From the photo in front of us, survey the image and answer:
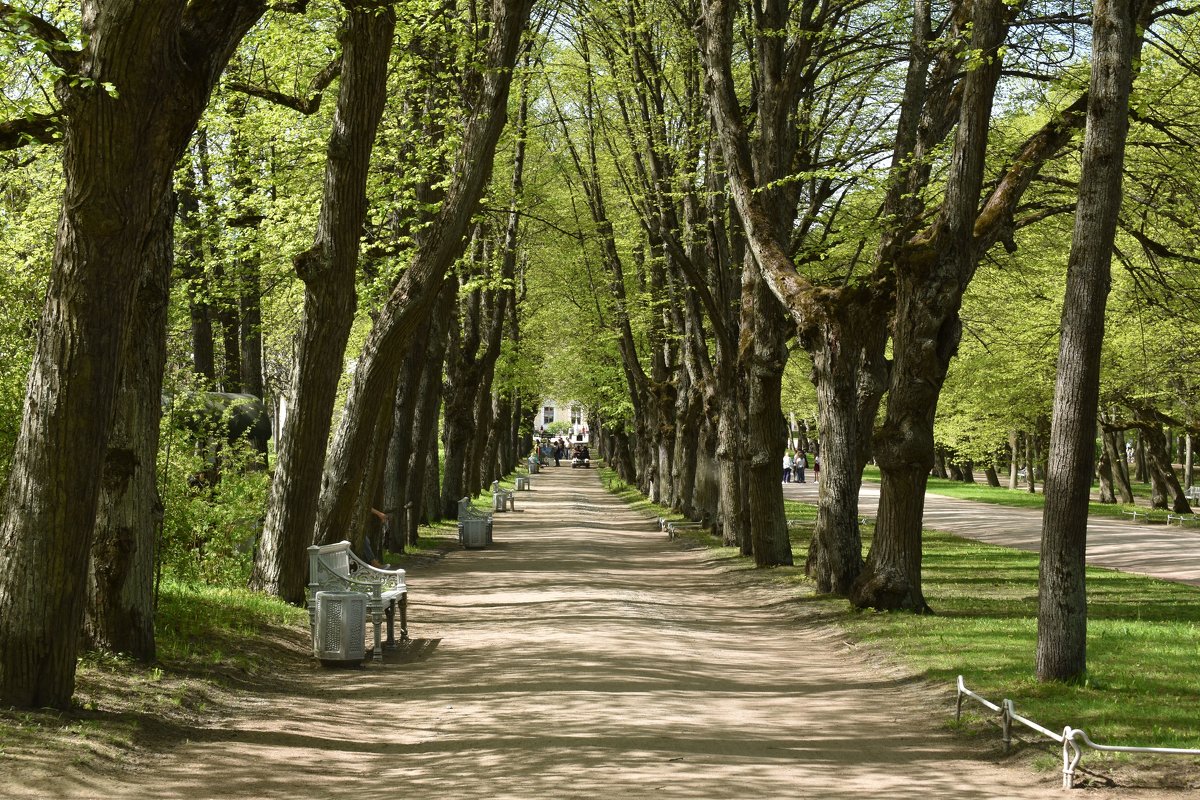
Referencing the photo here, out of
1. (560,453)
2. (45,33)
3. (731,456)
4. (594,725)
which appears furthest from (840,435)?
(560,453)

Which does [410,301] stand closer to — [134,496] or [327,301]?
[327,301]

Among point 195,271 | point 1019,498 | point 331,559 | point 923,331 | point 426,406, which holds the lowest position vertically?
point 1019,498

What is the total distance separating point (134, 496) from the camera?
10062 millimetres

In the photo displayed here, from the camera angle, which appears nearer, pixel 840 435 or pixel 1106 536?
pixel 840 435

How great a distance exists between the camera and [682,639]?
13242 millimetres

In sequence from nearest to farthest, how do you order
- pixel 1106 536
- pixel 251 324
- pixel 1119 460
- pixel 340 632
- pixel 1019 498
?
pixel 340 632 → pixel 251 324 → pixel 1106 536 → pixel 1119 460 → pixel 1019 498

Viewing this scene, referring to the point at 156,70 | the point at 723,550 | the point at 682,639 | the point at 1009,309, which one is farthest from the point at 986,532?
the point at 156,70

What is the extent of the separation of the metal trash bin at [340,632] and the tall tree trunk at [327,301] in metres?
2.78

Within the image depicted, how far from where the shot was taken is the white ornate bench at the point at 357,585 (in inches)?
477

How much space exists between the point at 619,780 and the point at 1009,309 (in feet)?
106

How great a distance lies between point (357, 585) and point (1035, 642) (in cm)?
609

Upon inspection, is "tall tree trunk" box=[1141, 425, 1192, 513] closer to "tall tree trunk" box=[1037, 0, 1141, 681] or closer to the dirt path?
the dirt path

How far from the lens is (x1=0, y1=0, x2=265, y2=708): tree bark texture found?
7.86 m

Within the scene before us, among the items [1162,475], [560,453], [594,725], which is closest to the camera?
[594,725]
